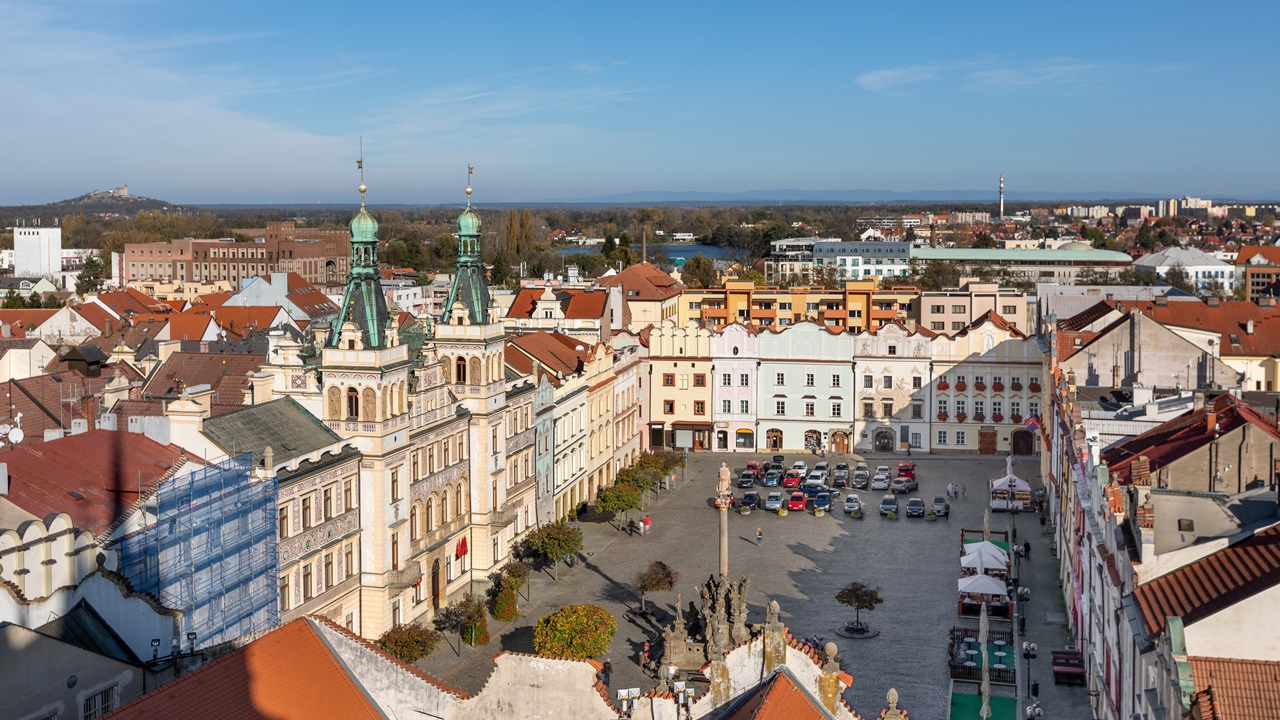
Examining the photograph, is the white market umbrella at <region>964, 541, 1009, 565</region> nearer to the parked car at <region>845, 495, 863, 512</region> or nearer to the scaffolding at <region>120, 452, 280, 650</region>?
the parked car at <region>845, 495, 863, 512</region>

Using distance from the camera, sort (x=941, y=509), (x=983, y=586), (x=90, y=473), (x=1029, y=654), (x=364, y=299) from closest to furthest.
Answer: (x=90, y=473) < (x=1029, y=654) < (x=364, y=299) < (x=983, y=586) < (x=941, y=509)

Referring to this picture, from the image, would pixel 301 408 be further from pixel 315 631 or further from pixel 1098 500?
pixel 1098 500

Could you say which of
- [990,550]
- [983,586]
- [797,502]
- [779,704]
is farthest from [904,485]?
[779,704]

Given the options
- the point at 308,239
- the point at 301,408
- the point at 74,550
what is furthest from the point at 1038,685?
the point at 308,239

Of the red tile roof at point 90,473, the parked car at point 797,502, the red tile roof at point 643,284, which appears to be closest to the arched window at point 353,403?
the red tile roof at point 90,473

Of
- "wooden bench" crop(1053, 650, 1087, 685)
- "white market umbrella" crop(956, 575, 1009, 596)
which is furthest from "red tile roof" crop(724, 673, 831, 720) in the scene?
"white market umbrella" crop(956, 575, 1009, 596)

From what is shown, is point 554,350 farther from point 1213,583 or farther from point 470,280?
point 1213,583
